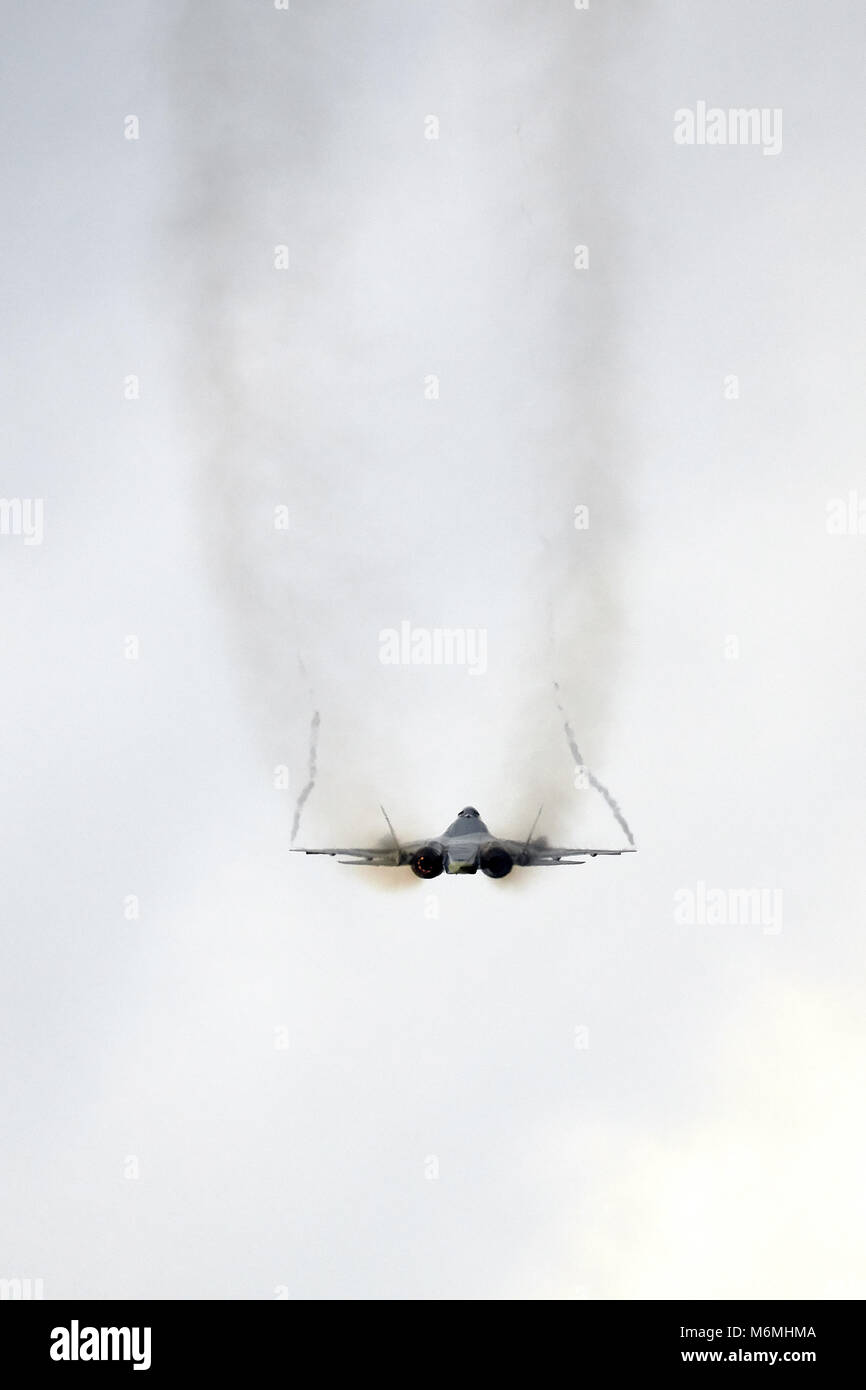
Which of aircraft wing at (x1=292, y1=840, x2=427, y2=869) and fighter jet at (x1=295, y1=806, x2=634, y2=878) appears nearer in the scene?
fighter jet at (x1=295, y1=806, x2=634, y2=878)

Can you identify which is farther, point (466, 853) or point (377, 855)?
point (377, 855)

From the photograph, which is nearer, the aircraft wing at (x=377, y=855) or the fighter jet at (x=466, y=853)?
the fighter jet at (x=466, y=853)
